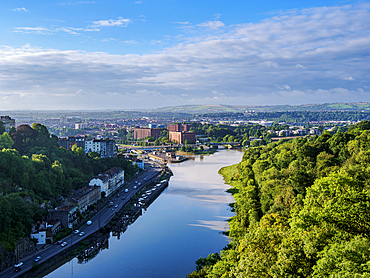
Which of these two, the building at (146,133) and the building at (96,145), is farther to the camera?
the building at (146,133)

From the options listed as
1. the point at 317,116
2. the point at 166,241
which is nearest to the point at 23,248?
the point at 166,241

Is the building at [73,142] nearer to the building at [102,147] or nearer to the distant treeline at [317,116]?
the building at [102,147]

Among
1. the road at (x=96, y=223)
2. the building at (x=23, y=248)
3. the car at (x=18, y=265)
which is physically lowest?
the road at (x=96, y=223)

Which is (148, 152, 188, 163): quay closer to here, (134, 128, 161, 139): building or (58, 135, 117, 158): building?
(58, 135, 117, 158): building

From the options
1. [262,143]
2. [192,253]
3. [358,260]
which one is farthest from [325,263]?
[262,143]

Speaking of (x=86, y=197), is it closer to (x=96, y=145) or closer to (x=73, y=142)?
(x=96, y=145)

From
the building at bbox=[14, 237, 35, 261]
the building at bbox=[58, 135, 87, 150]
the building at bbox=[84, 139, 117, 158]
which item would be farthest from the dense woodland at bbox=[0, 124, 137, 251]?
the building at bbox=[58, 135, 87, 150]

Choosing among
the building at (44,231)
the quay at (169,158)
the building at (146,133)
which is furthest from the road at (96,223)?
the building at (146,133)
